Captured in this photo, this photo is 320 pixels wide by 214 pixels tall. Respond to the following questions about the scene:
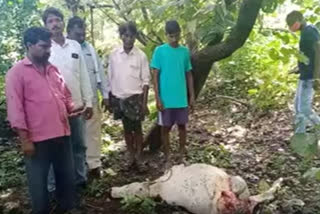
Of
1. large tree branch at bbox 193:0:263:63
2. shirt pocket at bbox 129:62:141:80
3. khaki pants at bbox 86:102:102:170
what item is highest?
large tree branch at bbox 193:0:263:63

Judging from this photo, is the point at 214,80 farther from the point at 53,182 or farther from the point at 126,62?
the point at 53,182

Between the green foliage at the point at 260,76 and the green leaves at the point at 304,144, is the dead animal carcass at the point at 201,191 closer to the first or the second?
the green leaves at the point at 304,144

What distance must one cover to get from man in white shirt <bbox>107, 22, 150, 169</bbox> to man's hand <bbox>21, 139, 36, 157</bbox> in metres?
1.63

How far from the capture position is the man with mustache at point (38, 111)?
3542 mm

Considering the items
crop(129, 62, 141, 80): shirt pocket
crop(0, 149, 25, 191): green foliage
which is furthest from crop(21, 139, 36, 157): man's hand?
crop(129, 62, 141, 80): shirt pocket

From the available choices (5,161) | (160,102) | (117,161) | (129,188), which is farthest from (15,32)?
(129,188)

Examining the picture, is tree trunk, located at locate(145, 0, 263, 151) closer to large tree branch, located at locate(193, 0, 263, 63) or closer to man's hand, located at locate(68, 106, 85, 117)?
large tree branch, located at locate(193, 0, 263, 63)

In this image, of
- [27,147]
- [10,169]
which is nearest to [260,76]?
[10,169]

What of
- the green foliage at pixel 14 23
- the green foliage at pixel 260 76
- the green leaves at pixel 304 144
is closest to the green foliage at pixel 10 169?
the green foliage at pixel 14 23

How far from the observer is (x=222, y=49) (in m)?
5.19

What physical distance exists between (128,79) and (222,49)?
43.4 inches

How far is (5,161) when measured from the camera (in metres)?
5.72

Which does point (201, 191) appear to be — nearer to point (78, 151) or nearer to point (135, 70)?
point (78, 151)

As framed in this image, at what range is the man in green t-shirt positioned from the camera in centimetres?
501
